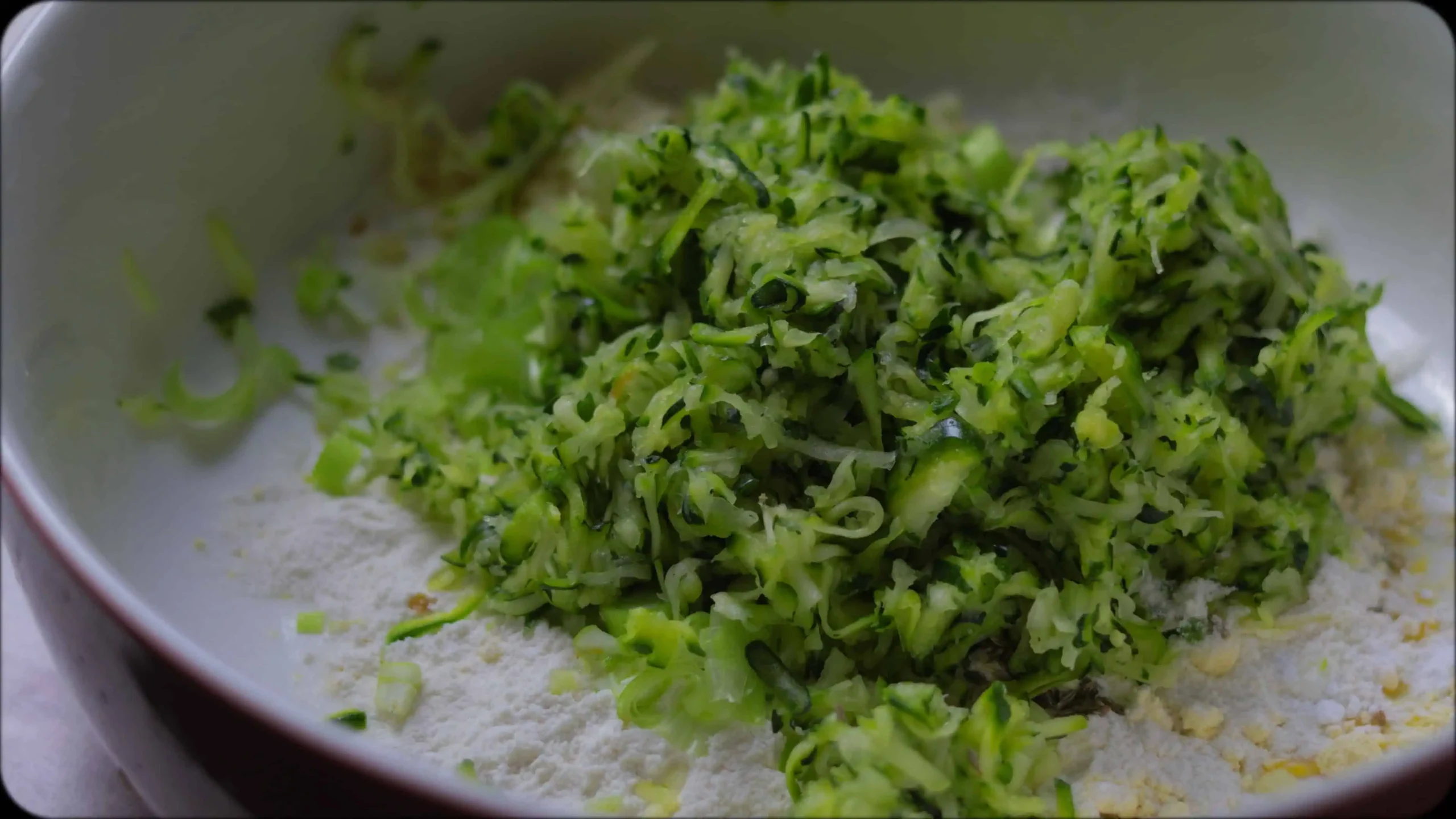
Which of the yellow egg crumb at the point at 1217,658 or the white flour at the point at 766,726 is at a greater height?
the yellow egg crumb at the point at 1217,658

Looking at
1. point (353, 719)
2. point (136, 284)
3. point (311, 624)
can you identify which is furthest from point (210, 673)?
point (136, 284)

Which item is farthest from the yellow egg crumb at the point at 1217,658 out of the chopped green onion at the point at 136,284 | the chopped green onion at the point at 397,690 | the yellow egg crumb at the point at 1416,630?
the chopped green onion at the point at 136,284

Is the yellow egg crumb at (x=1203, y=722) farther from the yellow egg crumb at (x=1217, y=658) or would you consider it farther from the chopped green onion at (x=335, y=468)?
the chopped green onion at (x=335, y=468)

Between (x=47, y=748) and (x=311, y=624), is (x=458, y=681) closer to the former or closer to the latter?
(x=311, y=624)

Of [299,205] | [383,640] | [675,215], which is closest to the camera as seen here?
[383,640]

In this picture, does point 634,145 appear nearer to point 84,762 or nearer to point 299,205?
point 299,205

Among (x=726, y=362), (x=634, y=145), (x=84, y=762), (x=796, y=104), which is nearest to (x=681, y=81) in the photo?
(x=796, y=104)
